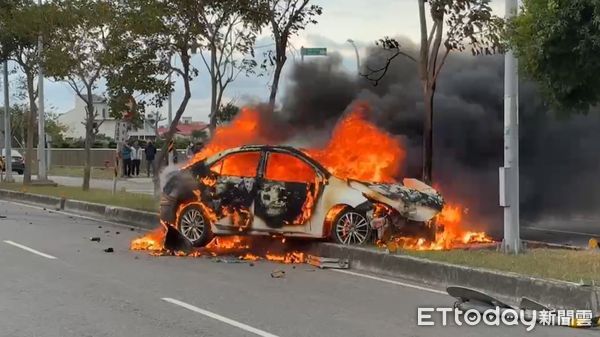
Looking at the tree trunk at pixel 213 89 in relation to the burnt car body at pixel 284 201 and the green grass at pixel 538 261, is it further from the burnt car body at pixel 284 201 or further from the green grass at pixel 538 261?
the green grass at pixel 538 261

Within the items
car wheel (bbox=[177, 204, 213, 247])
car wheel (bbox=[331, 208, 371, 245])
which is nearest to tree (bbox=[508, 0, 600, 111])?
car wheel (bbox=[331, 208, 371, 245])

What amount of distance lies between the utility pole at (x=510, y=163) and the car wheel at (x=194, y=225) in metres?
4.23

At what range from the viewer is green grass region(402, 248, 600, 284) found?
7680mm

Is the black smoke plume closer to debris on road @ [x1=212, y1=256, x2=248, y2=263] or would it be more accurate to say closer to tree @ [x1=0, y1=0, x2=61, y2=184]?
debris on road @ [x1=212, y1=256, x2=248, y2=263]

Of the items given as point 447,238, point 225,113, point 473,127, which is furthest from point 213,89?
point 447,238

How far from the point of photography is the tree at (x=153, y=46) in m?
15.2

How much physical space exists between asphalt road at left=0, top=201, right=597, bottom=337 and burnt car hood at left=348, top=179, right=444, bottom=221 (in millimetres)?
1417

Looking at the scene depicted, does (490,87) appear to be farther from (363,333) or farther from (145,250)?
(363,333)

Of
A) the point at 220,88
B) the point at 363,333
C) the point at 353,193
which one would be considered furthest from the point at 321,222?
the point at 220,88

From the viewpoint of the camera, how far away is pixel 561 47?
834cm

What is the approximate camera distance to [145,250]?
10992 millimetres

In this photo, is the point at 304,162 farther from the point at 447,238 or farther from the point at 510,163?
the point at 510,163

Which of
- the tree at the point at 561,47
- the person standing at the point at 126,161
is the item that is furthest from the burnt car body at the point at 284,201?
the person standing at the point at 126,161

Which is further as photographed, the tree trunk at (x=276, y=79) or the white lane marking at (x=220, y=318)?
the tree trunk at (x=276, y=79)
